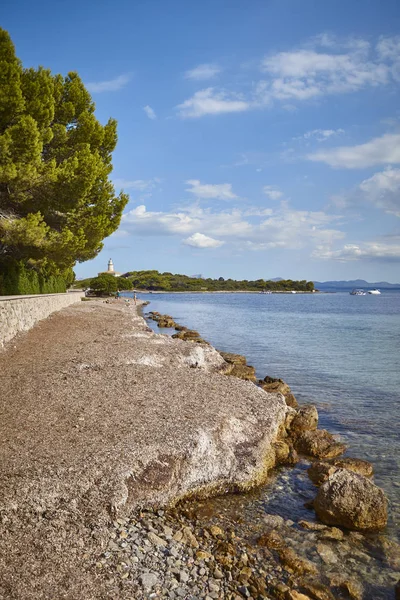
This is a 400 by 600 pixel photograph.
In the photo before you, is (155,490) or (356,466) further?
(356,466)

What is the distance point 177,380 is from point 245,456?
4078 mm

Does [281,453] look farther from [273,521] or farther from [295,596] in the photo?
[295,596]

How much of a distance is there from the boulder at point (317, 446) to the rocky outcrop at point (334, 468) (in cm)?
71

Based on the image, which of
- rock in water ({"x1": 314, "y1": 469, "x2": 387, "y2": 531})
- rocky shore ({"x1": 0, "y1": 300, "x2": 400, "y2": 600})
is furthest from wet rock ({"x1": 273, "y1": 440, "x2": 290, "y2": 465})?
rock in water ({"x1": 314, "y1": 469, "x2": 387, "y2": 531})

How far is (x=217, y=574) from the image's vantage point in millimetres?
5359

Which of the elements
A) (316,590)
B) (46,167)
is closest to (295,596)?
(316,590)

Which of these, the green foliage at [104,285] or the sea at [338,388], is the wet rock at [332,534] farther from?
the green foliage at [104,285]

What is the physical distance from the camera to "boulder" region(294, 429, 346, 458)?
1045 centimetres

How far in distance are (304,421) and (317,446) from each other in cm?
126

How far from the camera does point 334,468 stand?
9.00 metres

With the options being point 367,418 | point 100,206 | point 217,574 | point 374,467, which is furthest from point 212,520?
point 100,206

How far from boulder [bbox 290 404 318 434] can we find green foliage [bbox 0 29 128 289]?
1648 cm

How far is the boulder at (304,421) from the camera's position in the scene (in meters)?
11.5

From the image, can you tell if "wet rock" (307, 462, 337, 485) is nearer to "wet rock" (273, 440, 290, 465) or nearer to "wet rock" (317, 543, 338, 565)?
"wet rock" (273, 440, 290, 465)
